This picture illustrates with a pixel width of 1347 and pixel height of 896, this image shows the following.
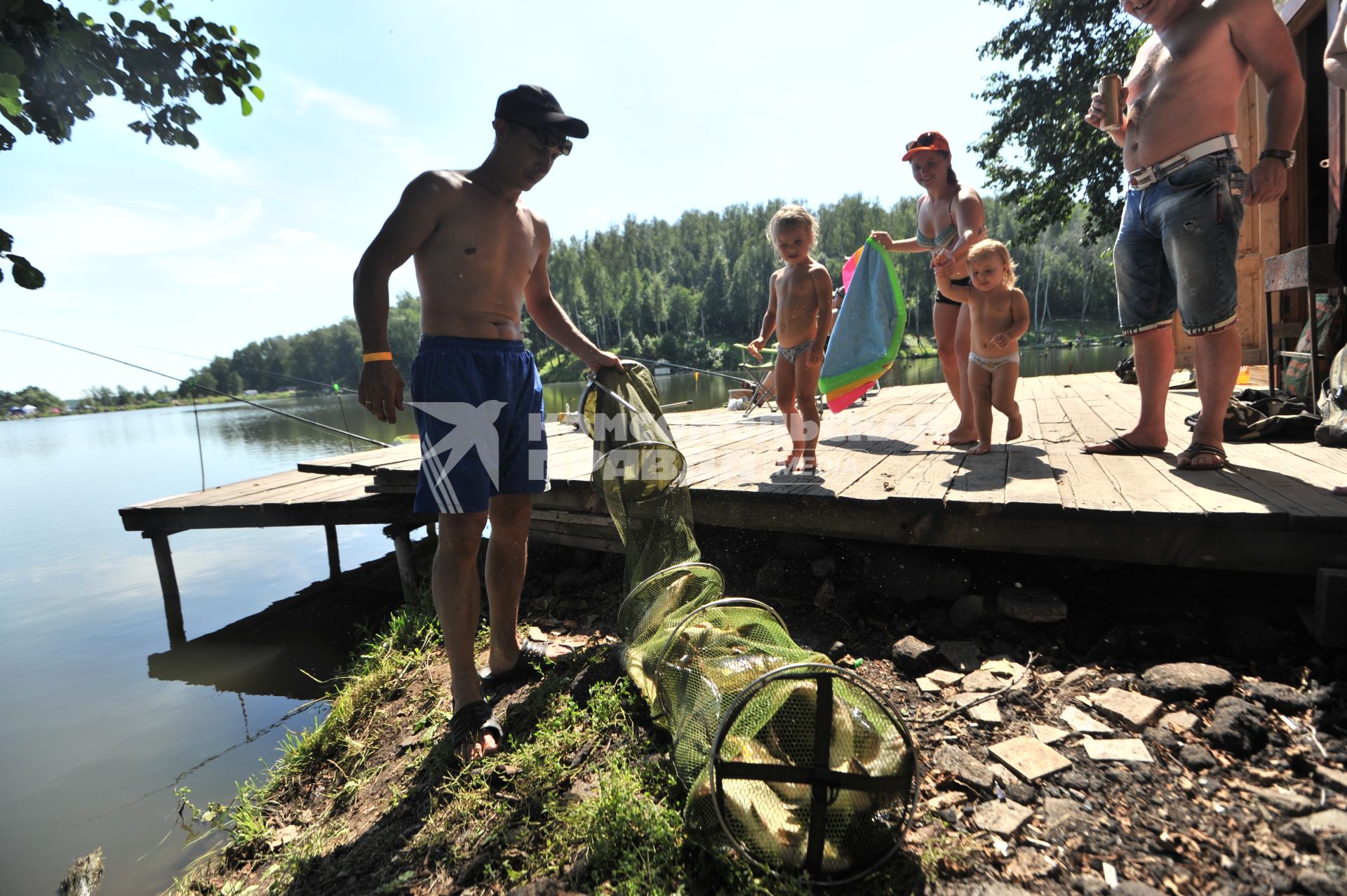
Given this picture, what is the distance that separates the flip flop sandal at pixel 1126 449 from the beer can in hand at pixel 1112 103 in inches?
64.1

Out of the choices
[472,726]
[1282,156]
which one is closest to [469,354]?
[472,726]

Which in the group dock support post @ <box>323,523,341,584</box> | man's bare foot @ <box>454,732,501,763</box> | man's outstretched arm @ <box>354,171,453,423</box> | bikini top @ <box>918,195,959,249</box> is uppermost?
bikini top @ <box>918,195,959,249</box>

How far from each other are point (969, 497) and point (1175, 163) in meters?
1.83

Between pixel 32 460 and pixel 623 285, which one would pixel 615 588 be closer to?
pixel 32 460

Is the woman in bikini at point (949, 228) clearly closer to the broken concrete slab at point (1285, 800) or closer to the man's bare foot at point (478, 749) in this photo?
the broken concrete slab at point (1285, 800)

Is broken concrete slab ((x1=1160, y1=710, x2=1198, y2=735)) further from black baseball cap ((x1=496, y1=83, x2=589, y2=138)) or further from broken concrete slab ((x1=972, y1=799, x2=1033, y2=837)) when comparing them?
black baseball cap ((x1=496, y1=83, x2=589, y2=138))

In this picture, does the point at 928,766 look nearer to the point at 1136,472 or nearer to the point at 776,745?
the point at 776,745

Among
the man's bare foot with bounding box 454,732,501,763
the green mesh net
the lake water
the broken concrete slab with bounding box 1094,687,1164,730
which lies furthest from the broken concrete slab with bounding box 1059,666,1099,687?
the lake water

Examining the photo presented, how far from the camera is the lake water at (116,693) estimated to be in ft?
11.2

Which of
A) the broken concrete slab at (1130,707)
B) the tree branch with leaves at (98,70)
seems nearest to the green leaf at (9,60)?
the tree branch with leaves at (98,70)

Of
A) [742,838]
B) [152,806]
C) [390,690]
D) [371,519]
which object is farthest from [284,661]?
[742,838]

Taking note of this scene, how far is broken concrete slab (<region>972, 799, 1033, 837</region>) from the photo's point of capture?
1752mm

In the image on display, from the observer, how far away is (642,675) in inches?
101

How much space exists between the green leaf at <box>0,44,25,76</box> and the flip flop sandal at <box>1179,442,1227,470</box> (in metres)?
4.90
